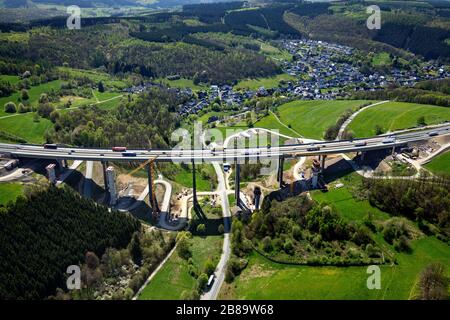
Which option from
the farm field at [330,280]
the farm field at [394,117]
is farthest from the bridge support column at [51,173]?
the farm field at [394,117]

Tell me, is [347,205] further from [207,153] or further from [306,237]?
[207,153]

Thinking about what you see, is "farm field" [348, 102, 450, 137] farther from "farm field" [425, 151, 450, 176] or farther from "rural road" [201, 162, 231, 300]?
"rural road" [201, 162, 231, 300]

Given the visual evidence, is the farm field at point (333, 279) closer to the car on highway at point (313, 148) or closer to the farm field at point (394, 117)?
the car on highway at point (313, 148)

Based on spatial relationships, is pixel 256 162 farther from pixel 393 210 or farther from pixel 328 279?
pixel 328 279

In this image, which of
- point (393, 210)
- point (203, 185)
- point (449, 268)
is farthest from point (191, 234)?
point (449, 268)

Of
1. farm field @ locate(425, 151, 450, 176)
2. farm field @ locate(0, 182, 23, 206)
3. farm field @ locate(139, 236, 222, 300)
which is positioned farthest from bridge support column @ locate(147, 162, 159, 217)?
farm field @ locate(425, 151, 450, 176)

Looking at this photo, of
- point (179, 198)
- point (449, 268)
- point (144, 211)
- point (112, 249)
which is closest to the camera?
point (449, 268)

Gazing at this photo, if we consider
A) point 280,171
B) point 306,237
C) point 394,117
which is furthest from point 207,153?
point 394,117
